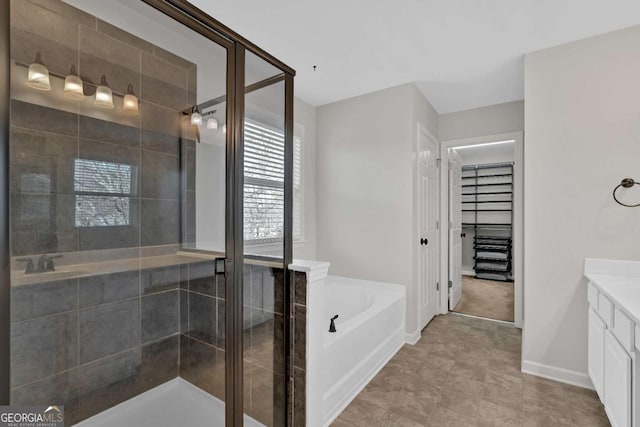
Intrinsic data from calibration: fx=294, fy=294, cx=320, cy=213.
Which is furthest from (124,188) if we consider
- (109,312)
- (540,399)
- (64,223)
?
(540,399)

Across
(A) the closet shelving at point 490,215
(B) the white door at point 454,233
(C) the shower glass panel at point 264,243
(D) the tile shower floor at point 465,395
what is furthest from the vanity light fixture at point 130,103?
(A) the closet shelving at point 490,215

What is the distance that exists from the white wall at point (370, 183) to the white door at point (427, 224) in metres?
0.19

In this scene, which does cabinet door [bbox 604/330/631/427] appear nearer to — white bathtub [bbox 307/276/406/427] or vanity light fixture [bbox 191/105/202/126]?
white bathtub [bbox 307/276/406/427]


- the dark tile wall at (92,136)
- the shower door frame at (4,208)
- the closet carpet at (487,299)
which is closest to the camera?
→ the shower door frame at (4,208)

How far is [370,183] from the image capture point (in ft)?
10.6

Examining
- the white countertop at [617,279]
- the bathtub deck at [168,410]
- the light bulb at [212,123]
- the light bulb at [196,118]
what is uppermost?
the light bulb at [196,118]

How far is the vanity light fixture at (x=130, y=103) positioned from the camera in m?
1.36

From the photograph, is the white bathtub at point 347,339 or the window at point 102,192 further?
the white bathtub at point 347,339

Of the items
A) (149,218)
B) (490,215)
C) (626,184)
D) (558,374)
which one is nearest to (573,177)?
(626,184)

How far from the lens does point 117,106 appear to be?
1.34 metres

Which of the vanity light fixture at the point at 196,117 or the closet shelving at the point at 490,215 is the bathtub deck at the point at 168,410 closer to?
the vanity light fixture at the point at 196,117

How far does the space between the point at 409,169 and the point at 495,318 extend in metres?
2.17

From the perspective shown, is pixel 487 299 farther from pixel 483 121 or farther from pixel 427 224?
pixel 483 121

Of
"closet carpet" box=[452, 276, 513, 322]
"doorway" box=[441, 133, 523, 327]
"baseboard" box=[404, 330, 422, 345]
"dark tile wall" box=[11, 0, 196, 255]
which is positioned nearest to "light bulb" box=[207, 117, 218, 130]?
"dark tile wall" box=[11, 0, 196, 255]
